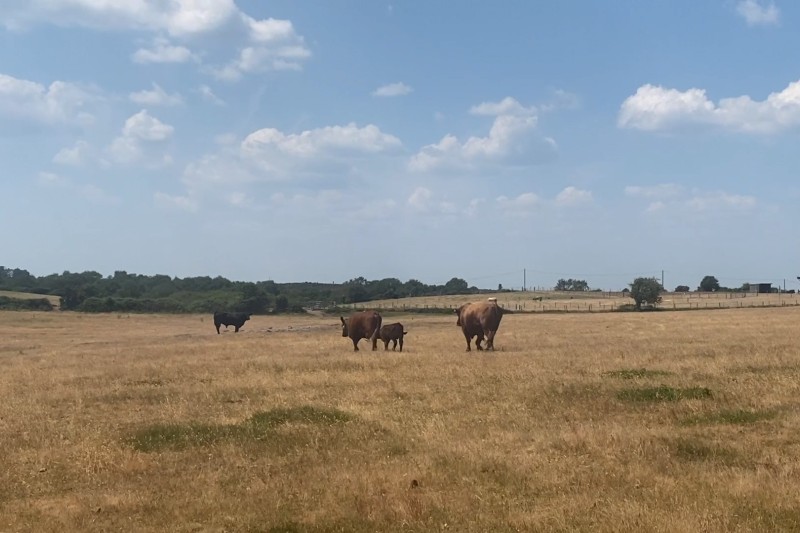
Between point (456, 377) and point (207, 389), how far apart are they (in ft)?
19.6

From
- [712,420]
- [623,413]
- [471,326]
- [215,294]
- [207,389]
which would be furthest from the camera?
[215,294]

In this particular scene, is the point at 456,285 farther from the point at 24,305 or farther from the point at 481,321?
the point at 481,321

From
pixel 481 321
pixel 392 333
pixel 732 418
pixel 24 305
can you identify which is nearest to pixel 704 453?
pixel 732 418

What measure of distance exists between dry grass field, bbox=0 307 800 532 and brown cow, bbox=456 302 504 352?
259 inches

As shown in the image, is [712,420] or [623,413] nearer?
[712,420]

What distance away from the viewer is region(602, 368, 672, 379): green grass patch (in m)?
17.5

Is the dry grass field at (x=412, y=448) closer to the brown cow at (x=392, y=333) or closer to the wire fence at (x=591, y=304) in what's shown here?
the brown cow at (x=392, y=333)

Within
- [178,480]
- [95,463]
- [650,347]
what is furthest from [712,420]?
[650,347]

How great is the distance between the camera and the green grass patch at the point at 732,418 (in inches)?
474

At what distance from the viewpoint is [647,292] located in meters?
87.2

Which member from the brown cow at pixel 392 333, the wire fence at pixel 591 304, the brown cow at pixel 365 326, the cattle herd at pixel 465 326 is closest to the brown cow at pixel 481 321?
the cattle herd at pixel 465 326

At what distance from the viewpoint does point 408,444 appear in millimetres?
11094

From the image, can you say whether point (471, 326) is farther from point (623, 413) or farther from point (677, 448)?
point (677, 448)

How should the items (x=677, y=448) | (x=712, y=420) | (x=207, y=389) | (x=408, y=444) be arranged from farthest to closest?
(x=207, y=389) < (x=712, y=420) < (x=408, y=444) < (x=677, y=448)
